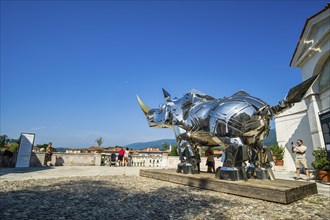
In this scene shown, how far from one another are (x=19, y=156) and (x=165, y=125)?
9.36 m

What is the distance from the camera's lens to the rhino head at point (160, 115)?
543 centimetres

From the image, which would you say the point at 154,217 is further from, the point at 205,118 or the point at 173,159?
the point at 173,159

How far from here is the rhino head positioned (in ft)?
17.8

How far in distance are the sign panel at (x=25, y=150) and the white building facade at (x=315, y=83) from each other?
14128 millimetres

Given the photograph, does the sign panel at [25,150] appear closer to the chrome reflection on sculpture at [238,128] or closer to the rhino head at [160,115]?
the rhino head at [160,115]

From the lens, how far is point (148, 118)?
20.0ft

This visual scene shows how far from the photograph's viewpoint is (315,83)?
912cm

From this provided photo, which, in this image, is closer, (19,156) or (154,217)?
(154,217)

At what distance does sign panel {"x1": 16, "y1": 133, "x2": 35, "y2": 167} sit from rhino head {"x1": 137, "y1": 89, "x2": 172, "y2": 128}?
8.23m

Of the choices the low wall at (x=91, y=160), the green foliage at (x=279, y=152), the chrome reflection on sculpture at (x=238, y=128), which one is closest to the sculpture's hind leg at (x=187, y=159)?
the chrome reflection on sculpture at (x=238, y=128)

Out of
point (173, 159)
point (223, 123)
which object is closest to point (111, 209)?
point (223, 123)

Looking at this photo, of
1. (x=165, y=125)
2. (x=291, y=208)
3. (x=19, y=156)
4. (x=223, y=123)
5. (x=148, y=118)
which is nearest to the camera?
(x=291, y=208)

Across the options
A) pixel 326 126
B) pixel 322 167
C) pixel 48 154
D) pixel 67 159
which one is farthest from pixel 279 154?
pixel 48 154

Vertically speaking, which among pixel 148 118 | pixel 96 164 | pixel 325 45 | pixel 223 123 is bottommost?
pixel 96 164
